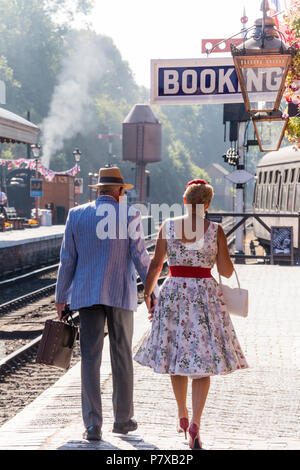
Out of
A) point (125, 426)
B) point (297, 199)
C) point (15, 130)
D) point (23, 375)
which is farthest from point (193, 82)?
point (15, 130)

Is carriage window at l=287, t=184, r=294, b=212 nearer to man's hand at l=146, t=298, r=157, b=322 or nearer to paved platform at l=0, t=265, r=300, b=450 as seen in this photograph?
paved platform at l=0, t=265, r=300, b=450

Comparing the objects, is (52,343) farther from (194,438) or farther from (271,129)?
(271,129)

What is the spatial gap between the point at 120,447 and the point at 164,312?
85 centimetres

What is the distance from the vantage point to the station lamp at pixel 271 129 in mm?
7891

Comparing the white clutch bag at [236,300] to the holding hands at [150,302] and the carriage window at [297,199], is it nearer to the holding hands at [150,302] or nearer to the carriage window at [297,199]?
the holding hands at [150,302]

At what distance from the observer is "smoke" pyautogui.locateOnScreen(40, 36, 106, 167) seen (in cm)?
7719

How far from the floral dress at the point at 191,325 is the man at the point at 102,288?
189mm

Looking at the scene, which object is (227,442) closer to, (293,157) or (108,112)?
(293,157)

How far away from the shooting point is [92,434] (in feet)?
15.8

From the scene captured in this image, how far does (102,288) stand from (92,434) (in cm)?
86

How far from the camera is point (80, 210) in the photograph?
17.1 feet

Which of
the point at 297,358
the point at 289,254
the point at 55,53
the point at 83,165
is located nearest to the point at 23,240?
the point at 289,254

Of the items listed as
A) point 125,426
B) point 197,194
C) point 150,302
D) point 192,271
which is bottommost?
point 125,426

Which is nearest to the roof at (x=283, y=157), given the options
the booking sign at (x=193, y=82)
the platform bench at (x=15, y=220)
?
the booking sign at (x=193, y=82)
